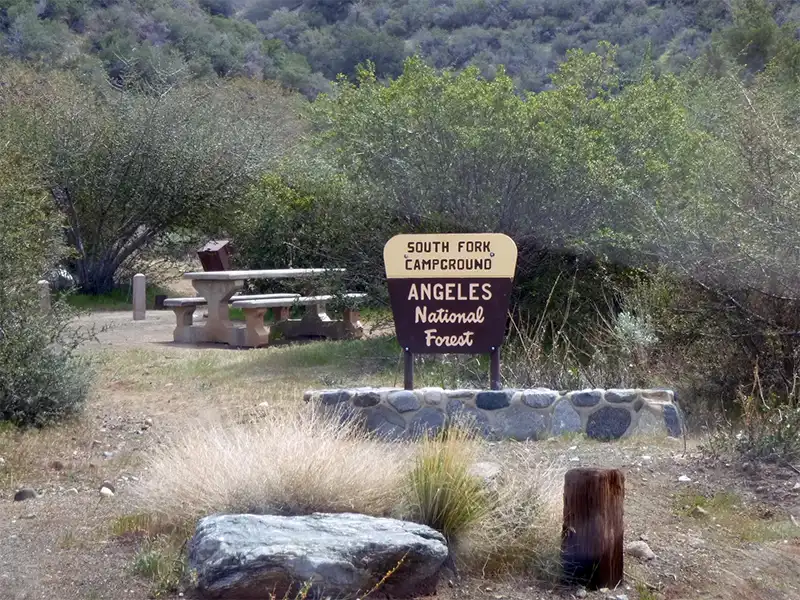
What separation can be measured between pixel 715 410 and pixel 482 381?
2.15m

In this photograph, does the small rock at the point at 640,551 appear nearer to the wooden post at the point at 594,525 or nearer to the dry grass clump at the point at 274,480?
the wooden post at the point at 594,525

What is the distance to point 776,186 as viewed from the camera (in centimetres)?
970

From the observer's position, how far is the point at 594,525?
563cm

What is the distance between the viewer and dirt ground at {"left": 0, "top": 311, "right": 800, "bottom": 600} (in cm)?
563

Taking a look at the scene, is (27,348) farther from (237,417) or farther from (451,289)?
(451,289)

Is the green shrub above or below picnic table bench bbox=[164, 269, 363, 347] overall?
above

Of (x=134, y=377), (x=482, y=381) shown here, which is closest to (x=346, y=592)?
(x=482, y=381)

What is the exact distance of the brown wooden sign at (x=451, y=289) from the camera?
8984mm

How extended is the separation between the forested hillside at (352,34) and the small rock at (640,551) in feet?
100

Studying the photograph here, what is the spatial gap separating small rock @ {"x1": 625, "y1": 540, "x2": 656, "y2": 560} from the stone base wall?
2701mm

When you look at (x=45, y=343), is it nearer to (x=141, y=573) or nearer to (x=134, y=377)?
(x=134, y=377)

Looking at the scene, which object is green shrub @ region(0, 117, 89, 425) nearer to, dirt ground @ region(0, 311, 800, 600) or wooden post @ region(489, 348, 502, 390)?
dirt ground @ region(0, 311, 800, 600)

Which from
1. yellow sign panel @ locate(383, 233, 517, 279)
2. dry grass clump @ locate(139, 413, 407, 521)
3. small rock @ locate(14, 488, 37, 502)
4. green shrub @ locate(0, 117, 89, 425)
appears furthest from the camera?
green shrub @ locate(0, 117, 89, 425)

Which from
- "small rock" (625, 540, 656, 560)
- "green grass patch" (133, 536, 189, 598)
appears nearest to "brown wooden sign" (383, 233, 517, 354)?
"small rock" (625, 540, 656, 560)
